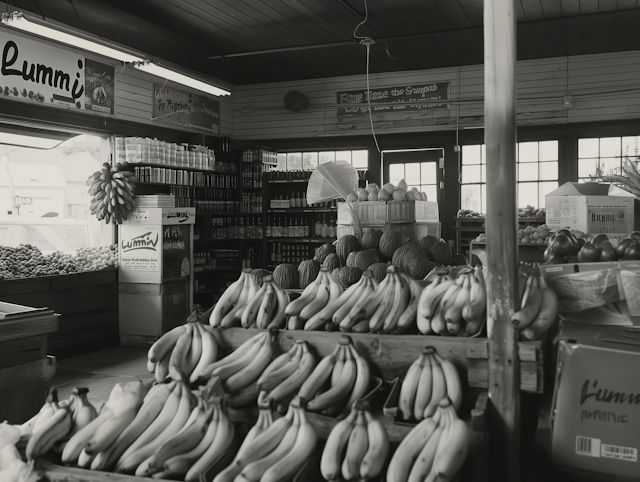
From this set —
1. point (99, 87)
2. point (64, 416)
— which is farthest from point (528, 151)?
point (64, 416)

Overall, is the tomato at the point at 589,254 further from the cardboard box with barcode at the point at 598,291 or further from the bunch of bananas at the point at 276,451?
the bunch of bananas at the point at 276,451

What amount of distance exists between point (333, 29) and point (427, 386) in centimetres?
623

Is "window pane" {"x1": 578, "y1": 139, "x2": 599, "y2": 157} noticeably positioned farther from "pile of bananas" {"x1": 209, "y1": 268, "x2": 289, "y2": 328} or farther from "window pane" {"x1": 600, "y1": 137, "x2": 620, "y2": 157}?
"pile of bananas" {"x1": 209, "y1": 268, "x2": 289, "y2": 328}

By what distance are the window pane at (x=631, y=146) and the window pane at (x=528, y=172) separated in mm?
1237

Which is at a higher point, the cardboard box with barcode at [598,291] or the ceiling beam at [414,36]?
the ceiling beam at [414,36]

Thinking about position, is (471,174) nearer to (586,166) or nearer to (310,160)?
(586,166)

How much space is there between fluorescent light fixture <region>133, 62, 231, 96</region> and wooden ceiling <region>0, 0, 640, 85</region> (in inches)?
25.9

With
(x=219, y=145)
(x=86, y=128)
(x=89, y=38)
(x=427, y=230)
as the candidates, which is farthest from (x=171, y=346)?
(x=219, y=145)

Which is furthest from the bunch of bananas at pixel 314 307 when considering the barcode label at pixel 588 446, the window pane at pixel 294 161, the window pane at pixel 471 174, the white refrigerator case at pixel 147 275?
the window pane at pixel 294 161

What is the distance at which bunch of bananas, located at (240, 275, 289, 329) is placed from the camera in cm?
268

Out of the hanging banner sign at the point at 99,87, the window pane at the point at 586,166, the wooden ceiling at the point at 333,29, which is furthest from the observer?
the window pane at the point at 586,166

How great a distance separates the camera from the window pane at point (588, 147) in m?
8.62

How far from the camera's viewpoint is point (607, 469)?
2.05 metres

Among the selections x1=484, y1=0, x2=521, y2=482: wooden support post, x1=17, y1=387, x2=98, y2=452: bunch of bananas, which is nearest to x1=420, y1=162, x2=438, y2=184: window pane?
x1=484, y1=0, x2=521, y2=482: wooden support post
